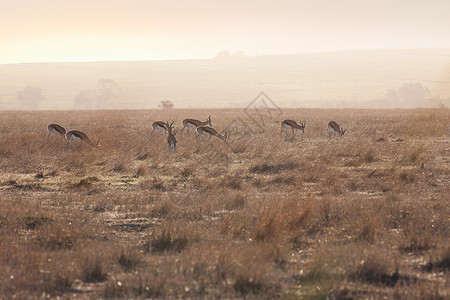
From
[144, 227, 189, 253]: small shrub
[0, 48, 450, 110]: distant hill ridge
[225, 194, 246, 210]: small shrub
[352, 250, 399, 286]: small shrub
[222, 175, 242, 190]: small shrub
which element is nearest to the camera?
[352, 250, 399, 286]: small shrub

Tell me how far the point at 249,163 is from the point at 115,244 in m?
9.07

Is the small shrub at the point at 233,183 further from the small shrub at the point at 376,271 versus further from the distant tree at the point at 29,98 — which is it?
the distant tree at the point at 29,98

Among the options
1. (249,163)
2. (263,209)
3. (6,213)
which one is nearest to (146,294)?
(263,209)

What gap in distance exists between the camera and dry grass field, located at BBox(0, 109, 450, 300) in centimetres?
593

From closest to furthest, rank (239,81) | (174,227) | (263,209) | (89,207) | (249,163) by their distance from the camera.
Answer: (174,227) → (263,209) → (89,207) → (249,163) → (239,81)

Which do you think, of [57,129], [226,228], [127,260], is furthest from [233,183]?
[57,129]

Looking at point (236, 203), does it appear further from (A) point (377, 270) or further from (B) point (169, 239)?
(A) point (377, 270)

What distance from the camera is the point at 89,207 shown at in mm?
10000

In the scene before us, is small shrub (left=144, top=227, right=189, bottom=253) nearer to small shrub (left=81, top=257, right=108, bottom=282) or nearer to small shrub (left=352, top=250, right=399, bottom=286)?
small shrub (left=81, top=257, right=108, bottom=282)

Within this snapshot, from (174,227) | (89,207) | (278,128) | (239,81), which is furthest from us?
(239,81)

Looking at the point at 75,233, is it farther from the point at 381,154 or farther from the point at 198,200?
the point at 381,154

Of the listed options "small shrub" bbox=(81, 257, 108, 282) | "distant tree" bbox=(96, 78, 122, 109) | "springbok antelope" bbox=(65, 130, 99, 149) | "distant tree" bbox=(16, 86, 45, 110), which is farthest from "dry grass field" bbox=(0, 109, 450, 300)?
"distant tree" bbox=(96, 78, 122, 109)

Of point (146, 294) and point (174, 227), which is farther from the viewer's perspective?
point (174, 227)

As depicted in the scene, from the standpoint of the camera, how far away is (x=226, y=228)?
809 cm
